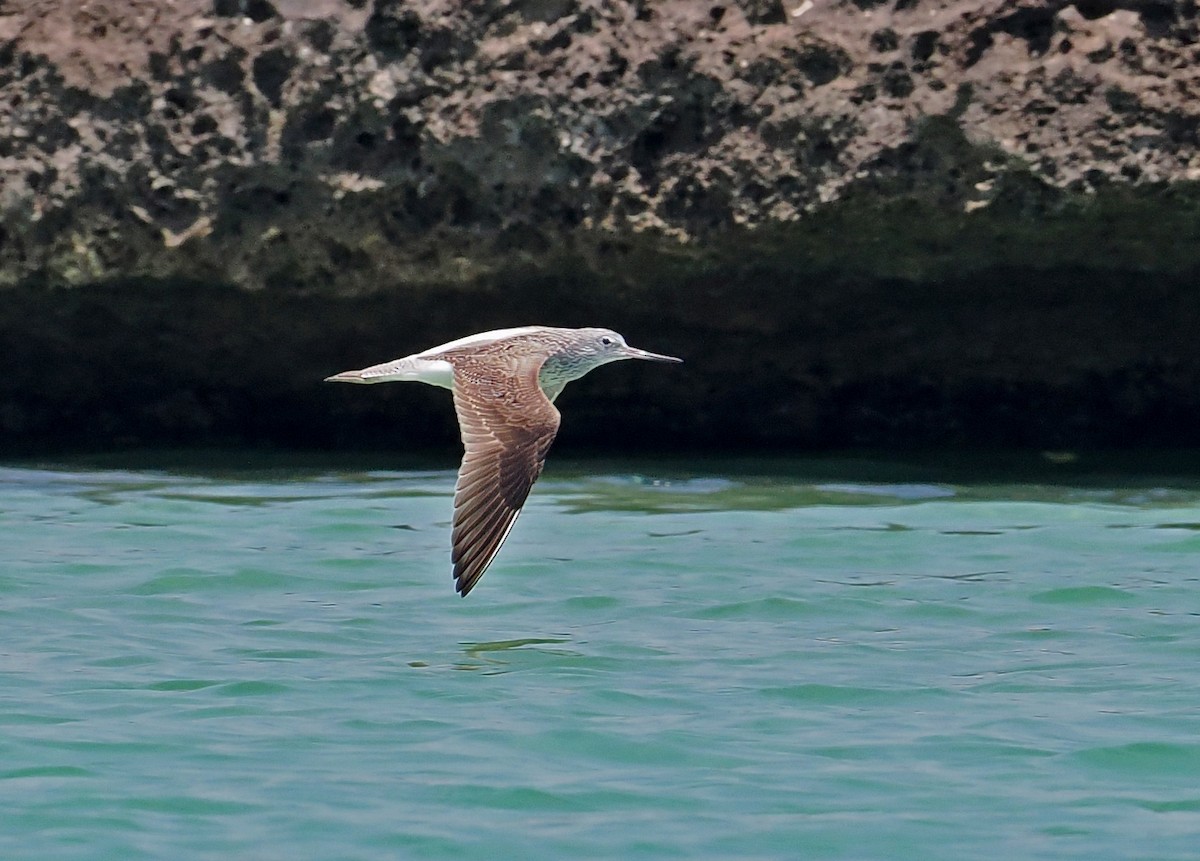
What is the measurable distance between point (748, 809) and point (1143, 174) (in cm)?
375

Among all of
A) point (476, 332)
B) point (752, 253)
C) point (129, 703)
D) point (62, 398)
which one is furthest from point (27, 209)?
point (129, 703)

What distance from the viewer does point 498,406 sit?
20.1ft

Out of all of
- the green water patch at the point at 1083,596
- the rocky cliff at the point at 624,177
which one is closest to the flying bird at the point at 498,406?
the rocky cliff at the point at 624,177

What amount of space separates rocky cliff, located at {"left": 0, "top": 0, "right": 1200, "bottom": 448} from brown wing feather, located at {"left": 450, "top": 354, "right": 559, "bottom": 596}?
124 centimetres

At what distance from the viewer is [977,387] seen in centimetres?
847

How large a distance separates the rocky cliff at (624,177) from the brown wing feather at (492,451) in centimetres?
124

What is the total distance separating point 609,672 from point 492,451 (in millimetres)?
901

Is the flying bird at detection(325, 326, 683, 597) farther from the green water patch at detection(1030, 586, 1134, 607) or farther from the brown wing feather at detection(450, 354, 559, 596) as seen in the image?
the green water patch at detection(1030, 586, 1134, 607)

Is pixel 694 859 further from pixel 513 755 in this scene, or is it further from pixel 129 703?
pixel 129 703

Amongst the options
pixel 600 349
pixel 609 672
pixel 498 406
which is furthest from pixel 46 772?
pixel 600 349

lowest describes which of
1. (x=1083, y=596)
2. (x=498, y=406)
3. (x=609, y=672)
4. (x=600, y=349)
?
(x=609, y=672)

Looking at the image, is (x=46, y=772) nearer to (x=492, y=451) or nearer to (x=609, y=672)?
(x=609, y=672)

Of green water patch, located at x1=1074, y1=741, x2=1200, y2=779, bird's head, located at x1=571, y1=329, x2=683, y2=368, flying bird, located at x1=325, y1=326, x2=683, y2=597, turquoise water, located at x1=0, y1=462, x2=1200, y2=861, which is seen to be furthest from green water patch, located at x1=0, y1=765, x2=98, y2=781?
bird's head, located at x1=571, y1=329, x2=683, y2=368

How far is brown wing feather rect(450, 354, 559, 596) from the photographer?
5547 mm
